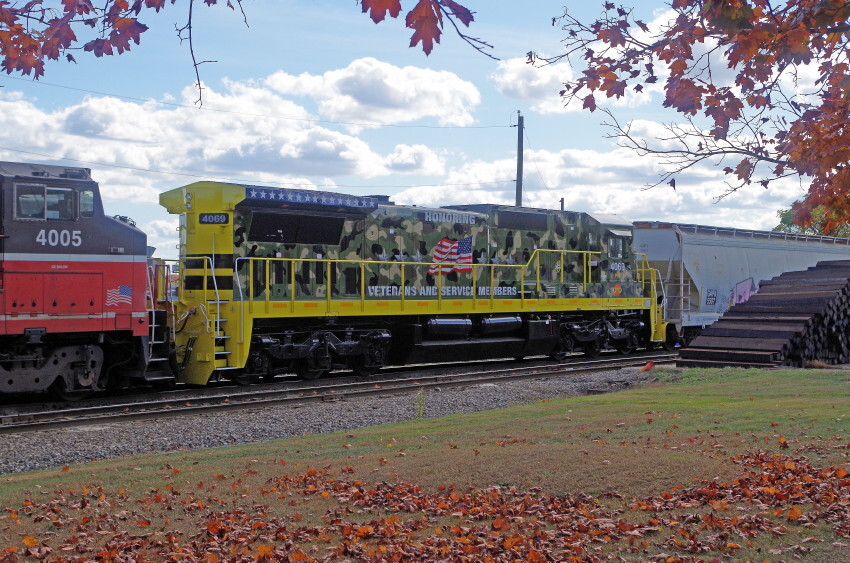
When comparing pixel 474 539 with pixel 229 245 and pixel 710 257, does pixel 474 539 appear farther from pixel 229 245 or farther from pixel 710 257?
pixel 710 257

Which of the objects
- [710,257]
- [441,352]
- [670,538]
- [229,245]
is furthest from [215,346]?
[710,257]

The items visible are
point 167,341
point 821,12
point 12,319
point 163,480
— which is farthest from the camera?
point 167,341

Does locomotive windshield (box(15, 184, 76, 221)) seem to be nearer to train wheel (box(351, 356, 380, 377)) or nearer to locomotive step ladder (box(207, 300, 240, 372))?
locomotive step ladder (box(207, 300, 240, 372))

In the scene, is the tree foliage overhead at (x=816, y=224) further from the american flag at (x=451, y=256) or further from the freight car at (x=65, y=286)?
the freight car at (x=65, y=286)

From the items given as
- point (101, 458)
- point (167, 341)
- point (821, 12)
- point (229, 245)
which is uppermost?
point (821, 12)

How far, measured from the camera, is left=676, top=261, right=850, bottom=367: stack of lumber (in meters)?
18.5

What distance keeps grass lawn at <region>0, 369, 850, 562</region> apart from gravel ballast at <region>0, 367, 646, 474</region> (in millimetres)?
965

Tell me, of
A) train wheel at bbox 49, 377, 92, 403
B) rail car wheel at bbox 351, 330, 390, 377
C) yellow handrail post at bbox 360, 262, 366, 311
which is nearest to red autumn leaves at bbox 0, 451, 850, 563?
train wheel at bbox 49, 377, 92, 403

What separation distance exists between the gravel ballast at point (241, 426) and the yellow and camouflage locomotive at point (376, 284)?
272cm

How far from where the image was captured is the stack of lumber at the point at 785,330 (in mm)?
18516

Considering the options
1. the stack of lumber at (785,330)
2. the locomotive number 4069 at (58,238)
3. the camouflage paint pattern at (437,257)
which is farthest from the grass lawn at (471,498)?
the stack of lumber at (785,330)

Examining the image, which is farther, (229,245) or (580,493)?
(229,245)

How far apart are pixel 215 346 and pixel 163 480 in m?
7.90

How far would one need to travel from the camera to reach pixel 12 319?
42.8 ft
